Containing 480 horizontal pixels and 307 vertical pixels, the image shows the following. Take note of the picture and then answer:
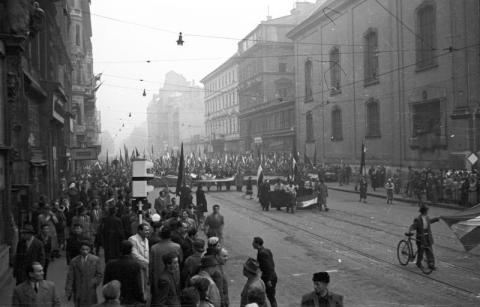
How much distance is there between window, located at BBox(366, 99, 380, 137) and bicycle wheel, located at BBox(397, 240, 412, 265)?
28.7m

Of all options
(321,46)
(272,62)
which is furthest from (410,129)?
(272,62)

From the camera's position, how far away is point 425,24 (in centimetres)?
3394

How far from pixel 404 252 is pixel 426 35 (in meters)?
24.9

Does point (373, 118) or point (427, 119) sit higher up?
point (373, 118)

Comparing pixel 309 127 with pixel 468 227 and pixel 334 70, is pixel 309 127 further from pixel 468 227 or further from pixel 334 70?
pixel 468 227

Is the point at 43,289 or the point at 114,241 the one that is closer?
the point at 43,289

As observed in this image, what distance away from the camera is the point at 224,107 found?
92500 millimetres

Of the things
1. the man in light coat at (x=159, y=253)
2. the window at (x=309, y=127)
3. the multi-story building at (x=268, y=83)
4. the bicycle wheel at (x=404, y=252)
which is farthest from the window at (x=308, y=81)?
the man in light coat at (x=159, y=253)

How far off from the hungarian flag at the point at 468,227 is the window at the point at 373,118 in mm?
30070

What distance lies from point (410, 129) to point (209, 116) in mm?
70838

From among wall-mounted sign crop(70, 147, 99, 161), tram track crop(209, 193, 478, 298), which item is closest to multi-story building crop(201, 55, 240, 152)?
wall-mounted sign crop(70, 147, 99, 161)

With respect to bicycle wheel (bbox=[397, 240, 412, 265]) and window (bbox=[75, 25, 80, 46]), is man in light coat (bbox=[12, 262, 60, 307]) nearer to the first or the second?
bicycle wheel (bbox=[397, 240, 412, 265])

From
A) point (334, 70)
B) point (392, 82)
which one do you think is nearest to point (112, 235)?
point (392, 82)

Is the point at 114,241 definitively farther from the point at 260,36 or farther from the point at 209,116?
the point at 209,116
